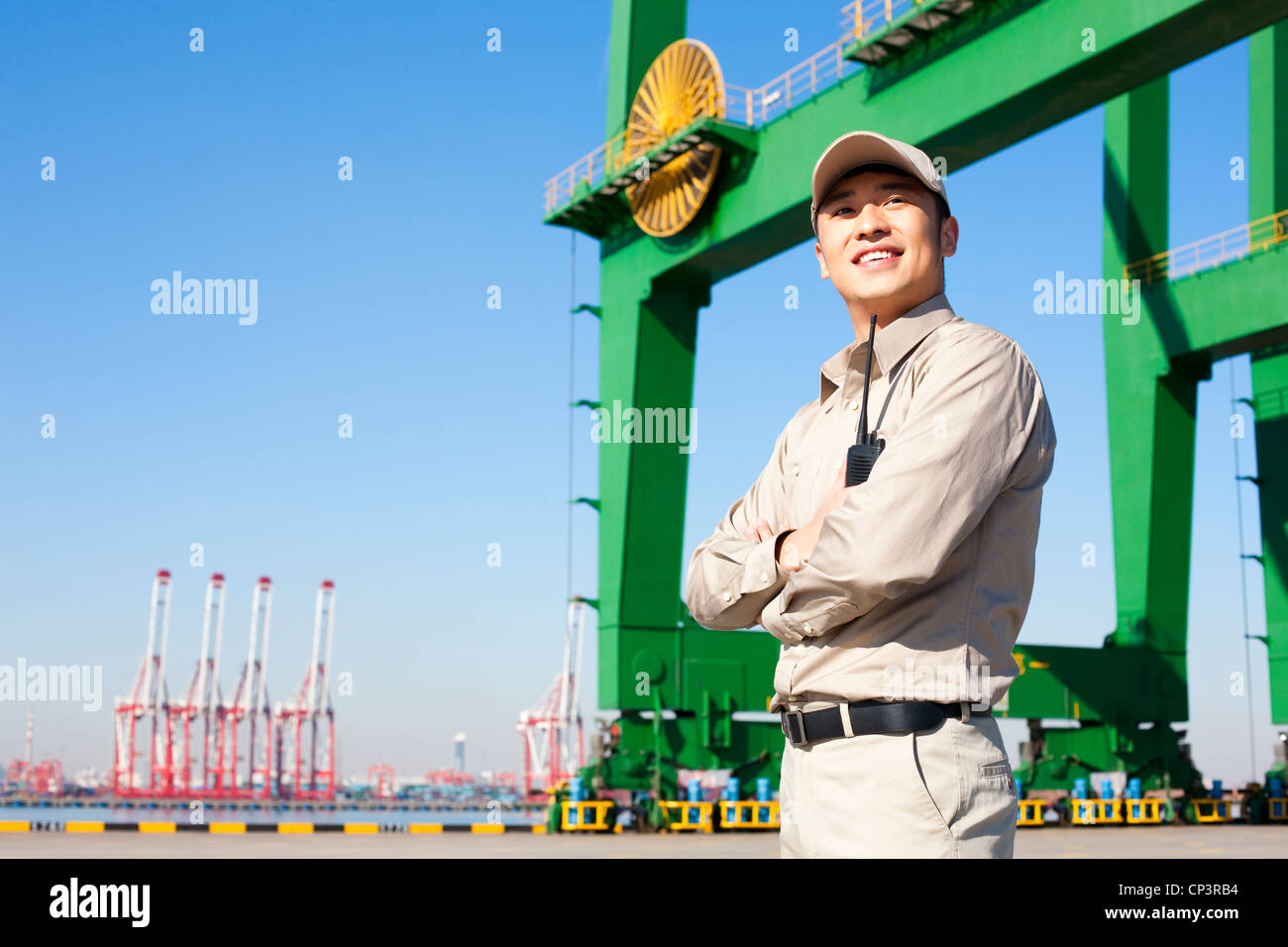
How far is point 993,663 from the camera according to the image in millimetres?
2113

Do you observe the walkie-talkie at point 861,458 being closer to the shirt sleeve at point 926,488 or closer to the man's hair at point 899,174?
the shirt sleeve at point 926,488

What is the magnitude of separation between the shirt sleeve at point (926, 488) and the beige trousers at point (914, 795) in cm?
22

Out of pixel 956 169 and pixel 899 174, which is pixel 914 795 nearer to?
pixel 899 174

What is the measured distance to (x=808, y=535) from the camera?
7.10 feet

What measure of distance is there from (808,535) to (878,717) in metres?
0.33

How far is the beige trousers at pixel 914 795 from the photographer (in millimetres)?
1969

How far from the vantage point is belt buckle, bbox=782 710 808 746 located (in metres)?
2.17

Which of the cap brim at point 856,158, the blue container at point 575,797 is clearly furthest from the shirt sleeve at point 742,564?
the blue container at point 575,797

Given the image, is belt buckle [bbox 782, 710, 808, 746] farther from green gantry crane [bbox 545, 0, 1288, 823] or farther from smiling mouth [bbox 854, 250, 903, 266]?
green gantry crane [bbox 545, 0, 1288, 823]

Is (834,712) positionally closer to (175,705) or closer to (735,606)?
(735,606)

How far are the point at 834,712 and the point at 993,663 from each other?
0.93 ft

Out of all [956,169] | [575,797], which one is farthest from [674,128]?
[575,797]
